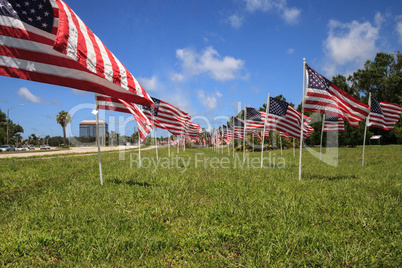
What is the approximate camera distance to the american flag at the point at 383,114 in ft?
48.8

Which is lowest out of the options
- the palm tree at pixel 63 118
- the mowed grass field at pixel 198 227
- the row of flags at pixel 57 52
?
the mowed grass field at pixel 198 227

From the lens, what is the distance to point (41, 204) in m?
5.79

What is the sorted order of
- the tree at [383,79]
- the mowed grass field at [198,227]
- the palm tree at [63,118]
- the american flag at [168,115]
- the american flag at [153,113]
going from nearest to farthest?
the mowed grass field at [198,227] < the american flag at [153,113] < the american flag at [168,115] < the tree at [383,79] < the palm tree at [63,118]

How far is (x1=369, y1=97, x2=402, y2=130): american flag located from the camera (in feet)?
48.8

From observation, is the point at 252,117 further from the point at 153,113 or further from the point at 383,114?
the point at 383,114

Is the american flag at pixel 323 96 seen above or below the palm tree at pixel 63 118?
below

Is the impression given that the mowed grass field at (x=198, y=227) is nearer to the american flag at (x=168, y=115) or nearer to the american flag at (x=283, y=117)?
the american flag at (x=283, y=117)

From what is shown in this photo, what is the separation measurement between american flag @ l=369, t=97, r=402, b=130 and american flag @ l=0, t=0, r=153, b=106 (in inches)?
608

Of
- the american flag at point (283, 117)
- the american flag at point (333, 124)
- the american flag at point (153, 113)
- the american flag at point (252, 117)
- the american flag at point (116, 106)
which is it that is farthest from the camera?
the american flag at point (333, 124)

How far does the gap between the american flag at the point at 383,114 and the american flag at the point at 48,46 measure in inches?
608

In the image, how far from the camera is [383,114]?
15961mm

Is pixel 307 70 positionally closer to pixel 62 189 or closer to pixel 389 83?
pixel 62 189

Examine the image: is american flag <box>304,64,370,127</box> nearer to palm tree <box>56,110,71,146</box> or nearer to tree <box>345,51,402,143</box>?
tree <box>345,51,402,143</box>

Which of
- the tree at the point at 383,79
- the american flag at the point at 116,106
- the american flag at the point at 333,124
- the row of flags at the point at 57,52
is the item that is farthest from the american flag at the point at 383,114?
the tree at the point at 383,79
